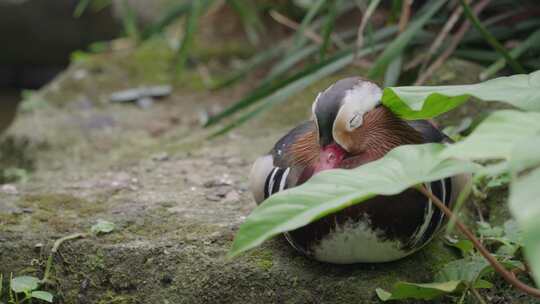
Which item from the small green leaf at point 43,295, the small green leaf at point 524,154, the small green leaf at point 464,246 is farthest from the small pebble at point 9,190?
the small green leaf at point 524,154

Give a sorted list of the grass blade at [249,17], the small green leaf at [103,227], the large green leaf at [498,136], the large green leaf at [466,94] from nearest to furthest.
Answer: the large green leaf at [498,136]
the large green leaf at [466,94]
the small green leaf at [103,227]
the grass blade at [249,17]

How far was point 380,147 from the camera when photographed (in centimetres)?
141

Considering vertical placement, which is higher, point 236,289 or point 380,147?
point 380,147

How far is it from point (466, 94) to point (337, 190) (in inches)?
9.9

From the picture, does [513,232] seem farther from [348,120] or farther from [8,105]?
[8,105]

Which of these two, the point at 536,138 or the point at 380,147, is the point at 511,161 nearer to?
the point at 536,138

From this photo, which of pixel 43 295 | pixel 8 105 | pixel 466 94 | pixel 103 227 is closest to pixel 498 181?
pixel 466 94

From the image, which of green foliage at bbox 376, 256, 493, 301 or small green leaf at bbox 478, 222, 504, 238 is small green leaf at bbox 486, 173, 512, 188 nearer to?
small green leaf at bbox 478, 222, 504, 238

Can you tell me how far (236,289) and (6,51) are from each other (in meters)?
4.20

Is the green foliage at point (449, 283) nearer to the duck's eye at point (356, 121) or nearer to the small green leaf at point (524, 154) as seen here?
the duck's eye at point (356, 121)

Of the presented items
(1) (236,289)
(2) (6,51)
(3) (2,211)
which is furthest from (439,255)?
(2) (6,51)

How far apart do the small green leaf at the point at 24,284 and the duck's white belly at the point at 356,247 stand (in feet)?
1.78

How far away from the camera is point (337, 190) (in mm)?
1092

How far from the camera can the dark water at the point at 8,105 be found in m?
4.38
